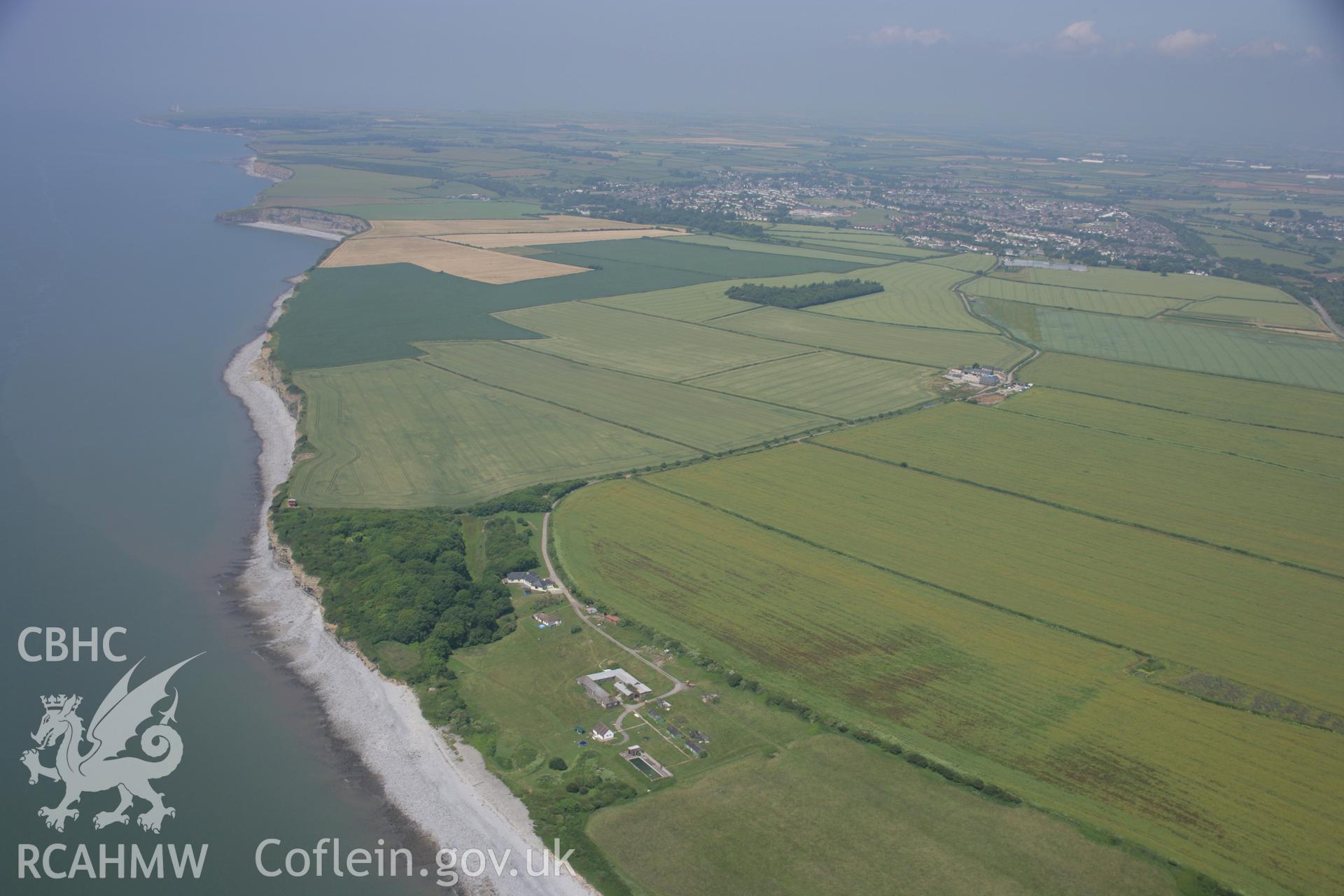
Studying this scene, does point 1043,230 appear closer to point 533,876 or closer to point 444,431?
point 444,431

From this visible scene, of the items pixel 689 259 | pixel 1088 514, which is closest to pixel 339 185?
Result: pixel 689 259

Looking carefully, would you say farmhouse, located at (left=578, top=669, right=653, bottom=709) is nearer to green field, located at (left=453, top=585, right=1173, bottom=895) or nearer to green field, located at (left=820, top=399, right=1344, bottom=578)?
green field, located at (left=453, top=585, right=1173, bottom=895)

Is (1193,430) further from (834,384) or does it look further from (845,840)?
(845,840)

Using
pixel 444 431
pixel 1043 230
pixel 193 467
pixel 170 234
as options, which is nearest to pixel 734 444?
pixel 444 431

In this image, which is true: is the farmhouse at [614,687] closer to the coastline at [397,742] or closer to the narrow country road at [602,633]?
Answer: the narrow country road at [602,633]

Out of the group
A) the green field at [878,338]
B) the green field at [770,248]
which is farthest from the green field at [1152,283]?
the green field at [878,338]

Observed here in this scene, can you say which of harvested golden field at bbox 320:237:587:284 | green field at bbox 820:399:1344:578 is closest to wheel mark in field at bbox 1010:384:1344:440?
green field at bbox 820:399:1344:578
